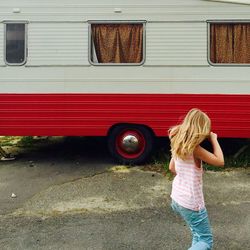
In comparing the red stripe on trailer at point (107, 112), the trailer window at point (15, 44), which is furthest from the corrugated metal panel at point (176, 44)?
the trailer window at point (15, 44)

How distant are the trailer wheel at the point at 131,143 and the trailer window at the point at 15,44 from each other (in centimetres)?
194

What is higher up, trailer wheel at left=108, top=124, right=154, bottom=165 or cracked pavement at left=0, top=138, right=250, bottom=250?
trailer wheel at left=108, top=124, right=154, bottom=165

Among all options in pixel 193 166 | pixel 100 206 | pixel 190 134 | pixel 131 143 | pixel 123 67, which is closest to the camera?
pixel 190 134

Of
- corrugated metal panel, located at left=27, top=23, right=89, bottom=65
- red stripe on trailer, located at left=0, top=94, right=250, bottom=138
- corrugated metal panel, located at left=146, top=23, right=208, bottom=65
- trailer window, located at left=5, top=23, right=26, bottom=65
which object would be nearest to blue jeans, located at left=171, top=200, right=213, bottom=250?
red stripe on trailer, located at left=0, top=94, right=250, bottom=138

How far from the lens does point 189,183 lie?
13.3ft

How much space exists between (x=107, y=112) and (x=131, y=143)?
2.14 feet

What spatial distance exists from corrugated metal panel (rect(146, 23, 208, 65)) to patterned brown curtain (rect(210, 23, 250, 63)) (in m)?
0.15

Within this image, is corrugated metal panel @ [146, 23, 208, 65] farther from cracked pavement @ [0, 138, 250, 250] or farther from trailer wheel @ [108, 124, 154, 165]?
cracked pavement @ [0, 138, 250, 250]

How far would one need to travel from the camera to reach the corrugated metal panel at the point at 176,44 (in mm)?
7906

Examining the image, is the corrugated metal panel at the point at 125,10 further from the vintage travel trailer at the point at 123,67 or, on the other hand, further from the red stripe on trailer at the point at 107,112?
the red stripe on trailer at the point at 107,112

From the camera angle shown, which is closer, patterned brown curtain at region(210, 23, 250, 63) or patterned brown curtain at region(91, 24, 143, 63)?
patterned brown curtain at region(210, 23, 250, 63)

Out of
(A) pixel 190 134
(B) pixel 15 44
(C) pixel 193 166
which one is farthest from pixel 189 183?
(B) pixel 15 44

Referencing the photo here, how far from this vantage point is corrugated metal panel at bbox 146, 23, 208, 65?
7.91 meters

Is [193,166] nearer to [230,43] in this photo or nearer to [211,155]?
[211,155]
